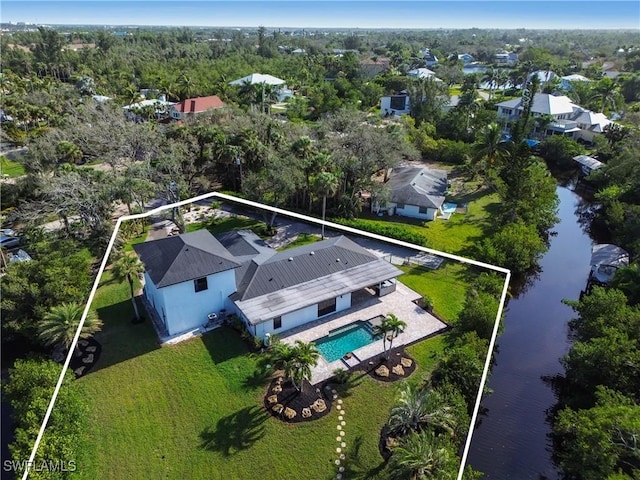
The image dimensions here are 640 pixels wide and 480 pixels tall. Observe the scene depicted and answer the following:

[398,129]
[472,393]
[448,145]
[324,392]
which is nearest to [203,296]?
[324,392]

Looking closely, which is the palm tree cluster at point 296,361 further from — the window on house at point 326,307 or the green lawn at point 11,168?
the green lawn at point 11,168

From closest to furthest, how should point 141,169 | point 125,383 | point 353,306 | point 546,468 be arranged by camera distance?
point 546,468, point 125,383, point 353,306, point 141,169

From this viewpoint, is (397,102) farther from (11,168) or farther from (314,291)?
(11,168)

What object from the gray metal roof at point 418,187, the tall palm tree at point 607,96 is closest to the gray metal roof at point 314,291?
the gray metal roof at point 418,187

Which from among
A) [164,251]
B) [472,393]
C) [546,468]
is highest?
[164,251]

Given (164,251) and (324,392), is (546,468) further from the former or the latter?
(164,251)
